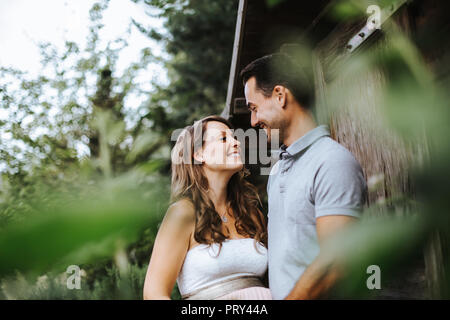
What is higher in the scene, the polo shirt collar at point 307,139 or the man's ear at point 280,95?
the man's ear at point 280,95

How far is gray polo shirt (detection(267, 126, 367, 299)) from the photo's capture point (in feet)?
3.93

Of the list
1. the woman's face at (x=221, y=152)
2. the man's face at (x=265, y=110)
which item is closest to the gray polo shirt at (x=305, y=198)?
the man's face at (x=265, y=110)

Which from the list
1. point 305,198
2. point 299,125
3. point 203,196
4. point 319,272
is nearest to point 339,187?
point 305,198

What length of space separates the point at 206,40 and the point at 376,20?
4408 millimetres

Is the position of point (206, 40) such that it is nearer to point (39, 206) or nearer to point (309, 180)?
point (309, 180)

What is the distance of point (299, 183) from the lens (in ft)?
4.46

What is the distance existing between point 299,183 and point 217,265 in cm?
44

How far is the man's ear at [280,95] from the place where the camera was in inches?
59.5

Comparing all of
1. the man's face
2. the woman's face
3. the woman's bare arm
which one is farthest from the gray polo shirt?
Answer: the woman's bare arm

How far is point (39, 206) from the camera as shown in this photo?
0.19 m

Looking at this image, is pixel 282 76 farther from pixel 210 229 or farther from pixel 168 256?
pixel 168 256
